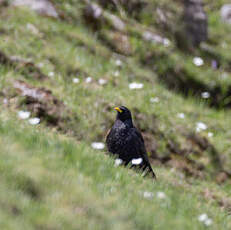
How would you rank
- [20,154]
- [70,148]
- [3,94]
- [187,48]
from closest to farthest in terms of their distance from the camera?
[20,154] < [70,148] < [3,94] < [187,48]

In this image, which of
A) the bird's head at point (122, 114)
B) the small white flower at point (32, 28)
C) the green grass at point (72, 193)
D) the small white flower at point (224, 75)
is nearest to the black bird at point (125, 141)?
the bird's head at point (122, 114)

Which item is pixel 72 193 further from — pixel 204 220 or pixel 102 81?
pixel 102 81

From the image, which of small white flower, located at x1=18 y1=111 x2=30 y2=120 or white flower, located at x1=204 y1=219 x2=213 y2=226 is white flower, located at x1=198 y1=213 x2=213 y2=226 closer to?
white flower, located at x1=204 y1=219 x2=213 y2=226

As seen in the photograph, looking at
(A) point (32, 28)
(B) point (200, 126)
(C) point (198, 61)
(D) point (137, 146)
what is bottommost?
(B) point (200, 126)

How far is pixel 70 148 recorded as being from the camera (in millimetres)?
4105

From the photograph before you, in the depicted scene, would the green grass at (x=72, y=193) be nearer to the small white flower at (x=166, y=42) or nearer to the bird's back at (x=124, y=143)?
the bird's back at (x=124, y=143)

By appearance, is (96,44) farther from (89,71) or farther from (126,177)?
(126,177)

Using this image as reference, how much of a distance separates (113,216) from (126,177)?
962 millimetres

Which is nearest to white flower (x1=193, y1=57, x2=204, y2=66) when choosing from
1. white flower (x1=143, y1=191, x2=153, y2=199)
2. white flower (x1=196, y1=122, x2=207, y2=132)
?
white flower (x1=196, y1=122, x2=207, y2=132)

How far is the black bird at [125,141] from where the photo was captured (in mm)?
5645

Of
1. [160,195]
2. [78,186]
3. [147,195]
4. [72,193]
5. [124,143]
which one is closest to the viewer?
[72,193]

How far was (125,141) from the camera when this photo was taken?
565 centimetres

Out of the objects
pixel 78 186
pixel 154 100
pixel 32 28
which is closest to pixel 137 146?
pixel 78 186

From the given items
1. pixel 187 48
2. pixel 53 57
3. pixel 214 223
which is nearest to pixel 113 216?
pixel 214 223
